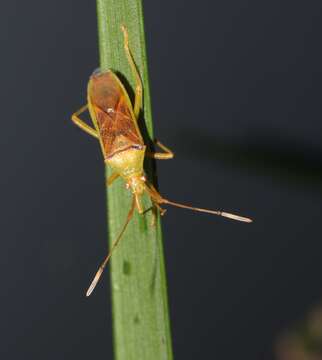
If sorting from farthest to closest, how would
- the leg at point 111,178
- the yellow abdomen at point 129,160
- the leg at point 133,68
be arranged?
1. the yellow abdomen at point 129,160
2. the leg at point 111,178
3. the leg at point 133,68

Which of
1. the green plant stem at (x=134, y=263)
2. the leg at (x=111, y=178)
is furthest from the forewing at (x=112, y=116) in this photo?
the green plant stem at (x=134, y=263)

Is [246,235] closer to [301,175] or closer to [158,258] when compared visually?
[301,175]

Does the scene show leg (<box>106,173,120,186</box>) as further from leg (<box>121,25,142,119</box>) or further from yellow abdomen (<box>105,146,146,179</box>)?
leg (<box>121,25,142,119</box>)

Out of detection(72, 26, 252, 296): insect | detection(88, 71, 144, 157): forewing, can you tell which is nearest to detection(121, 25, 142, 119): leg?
detection(72, 26, 252, 296): insect

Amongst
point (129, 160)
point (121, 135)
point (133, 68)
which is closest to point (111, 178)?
point (129, 160)

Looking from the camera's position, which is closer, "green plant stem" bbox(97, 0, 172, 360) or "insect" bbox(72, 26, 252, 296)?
"green plant stem" bbox(97, 0, 172, 360)

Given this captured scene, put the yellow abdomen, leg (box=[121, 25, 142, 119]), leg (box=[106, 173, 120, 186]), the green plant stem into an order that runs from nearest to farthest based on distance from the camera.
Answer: the green plant stem < leg (box=[121, 25, 142, 119]) < leg (box=[106, 173, 120, 186]) < the yellow abdomen

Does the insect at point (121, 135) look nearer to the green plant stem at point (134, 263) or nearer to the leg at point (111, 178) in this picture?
the leg at point (111, 178)
